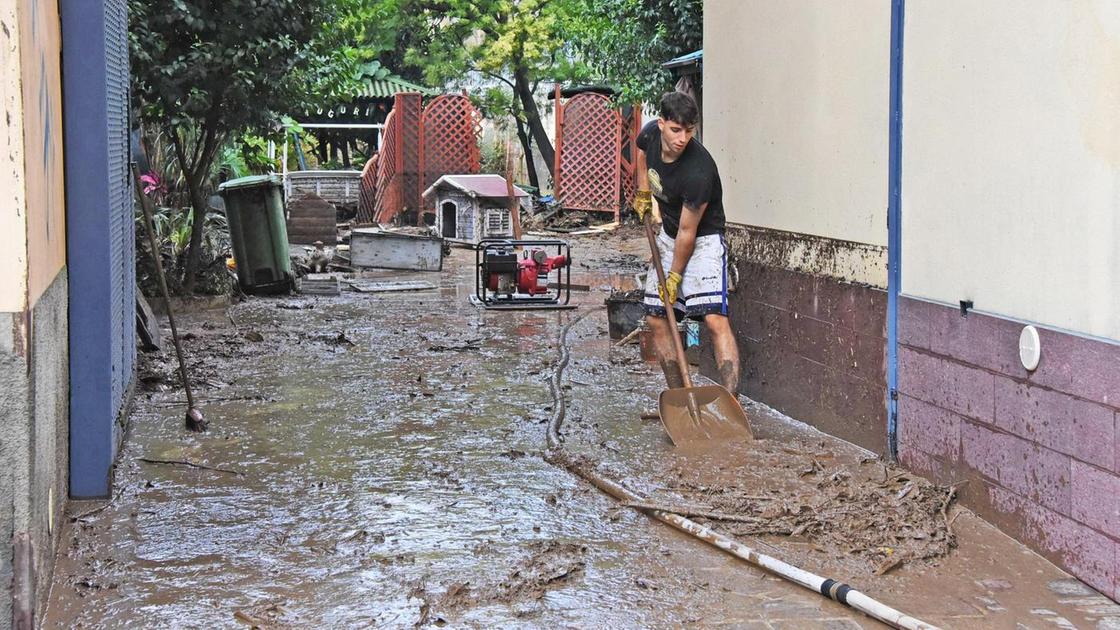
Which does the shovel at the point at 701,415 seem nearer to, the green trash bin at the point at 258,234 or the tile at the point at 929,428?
the tile at the point at 929,428

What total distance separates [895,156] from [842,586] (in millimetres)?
2262

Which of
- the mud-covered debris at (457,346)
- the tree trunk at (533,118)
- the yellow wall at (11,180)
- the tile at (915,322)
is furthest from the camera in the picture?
the tree trunk at (533,118)

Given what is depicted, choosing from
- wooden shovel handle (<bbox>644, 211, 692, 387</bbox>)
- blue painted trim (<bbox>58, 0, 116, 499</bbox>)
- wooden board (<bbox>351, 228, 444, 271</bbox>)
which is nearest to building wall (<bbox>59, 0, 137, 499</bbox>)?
blue painted trim (<bbox>58, 0, 116, 499</bbox>)

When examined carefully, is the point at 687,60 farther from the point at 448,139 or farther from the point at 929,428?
the point at 448,139

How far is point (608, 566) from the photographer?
165 inches

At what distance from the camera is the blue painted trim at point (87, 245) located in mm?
4637

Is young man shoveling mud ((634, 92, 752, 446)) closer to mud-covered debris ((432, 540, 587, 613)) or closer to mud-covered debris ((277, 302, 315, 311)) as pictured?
mud-covered debris ((432, 540, 587, 613))

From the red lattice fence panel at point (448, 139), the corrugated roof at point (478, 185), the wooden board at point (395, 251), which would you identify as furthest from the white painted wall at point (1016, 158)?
the red lattice fence panel at point (448, 139)

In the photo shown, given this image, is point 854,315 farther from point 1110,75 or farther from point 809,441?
point 1110,75

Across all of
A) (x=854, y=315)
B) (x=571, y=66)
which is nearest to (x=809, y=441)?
(x=854, y=315)

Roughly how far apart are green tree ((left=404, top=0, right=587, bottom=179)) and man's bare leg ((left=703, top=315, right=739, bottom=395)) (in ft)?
60.2

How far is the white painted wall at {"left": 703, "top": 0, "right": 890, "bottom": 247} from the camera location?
557 centimetres

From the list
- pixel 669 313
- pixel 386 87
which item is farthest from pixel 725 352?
pixel 386 87

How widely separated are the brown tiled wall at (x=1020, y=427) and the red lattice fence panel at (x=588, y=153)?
712 inches
